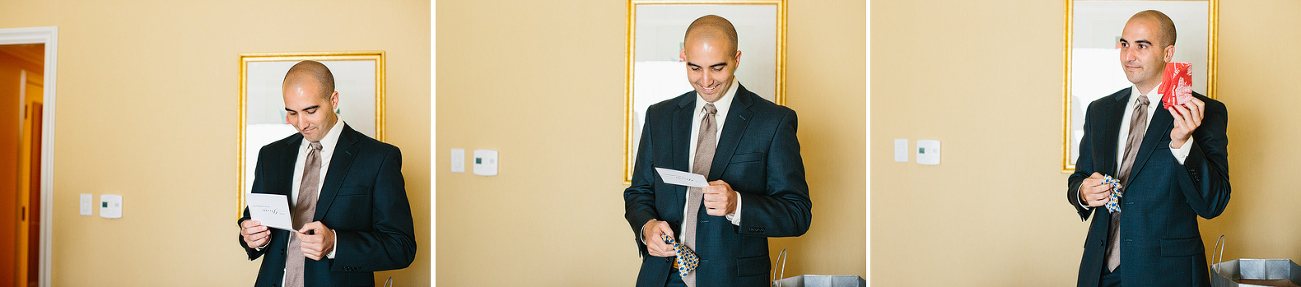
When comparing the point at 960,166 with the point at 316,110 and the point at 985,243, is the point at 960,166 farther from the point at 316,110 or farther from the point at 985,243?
the point at 316,110

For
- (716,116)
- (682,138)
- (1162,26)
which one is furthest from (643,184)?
(1162,26)

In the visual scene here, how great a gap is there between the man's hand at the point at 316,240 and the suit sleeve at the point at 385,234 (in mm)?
31

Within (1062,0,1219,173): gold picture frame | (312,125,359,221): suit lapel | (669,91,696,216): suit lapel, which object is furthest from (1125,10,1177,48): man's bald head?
(312,125,359,221): suit lapel

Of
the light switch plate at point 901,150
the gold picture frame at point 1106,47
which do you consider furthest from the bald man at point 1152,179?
the light switch plate at point 901,150

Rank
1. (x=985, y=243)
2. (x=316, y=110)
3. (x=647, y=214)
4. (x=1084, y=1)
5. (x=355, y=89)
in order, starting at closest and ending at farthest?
1. (x=647, y=214)
2. (x=316, y=110)
3. (x=355, y=89)
4. (x=1084, y=1)
5. (x=985, y=243)

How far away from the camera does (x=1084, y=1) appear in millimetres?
2299

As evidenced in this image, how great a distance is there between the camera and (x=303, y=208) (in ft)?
6.32

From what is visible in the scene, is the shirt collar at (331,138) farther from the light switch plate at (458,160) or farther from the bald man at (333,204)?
the light switch plate at (458,160)

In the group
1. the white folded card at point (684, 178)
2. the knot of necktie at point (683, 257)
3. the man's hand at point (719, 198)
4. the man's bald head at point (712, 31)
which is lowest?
the knot of necktie at point (683, 257)

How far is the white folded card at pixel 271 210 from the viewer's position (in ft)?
5.79

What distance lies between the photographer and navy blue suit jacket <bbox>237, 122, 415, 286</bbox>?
1.85 meters

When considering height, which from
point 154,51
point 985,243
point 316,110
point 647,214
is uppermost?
point 154,51

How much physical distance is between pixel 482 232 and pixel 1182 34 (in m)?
2.46

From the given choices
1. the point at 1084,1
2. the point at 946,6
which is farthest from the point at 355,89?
the point at 1084,1
